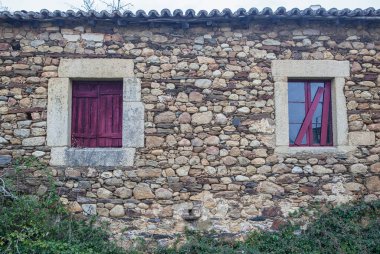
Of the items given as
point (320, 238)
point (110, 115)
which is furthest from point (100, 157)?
point (320, 238)

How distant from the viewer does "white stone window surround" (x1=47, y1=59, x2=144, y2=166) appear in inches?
219

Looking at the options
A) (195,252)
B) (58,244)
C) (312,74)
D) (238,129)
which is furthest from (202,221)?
(312,74)

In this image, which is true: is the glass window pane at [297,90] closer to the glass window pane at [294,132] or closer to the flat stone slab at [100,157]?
the glass window pane at [294,132]

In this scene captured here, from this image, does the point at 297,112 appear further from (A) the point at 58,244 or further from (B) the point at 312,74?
(A) the point at 58,244

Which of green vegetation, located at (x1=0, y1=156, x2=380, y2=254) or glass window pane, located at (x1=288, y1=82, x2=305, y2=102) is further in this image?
glass window pane, located at (x1=288, y1=82, x2=305, y2=102)

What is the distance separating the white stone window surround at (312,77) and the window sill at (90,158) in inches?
90.7

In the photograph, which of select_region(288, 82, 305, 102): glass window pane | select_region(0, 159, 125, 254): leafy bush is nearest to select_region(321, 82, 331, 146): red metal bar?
select_region(288, 82, 305, 102): glass window pane

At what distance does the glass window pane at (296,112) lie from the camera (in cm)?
596

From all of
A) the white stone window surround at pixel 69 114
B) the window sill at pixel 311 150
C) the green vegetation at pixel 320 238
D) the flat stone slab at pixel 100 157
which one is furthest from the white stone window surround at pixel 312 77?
the flat stone slab at pixel 100 157

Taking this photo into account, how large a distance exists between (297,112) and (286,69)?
74cm

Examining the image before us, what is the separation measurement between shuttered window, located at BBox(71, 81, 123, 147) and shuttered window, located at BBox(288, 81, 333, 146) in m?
2.78

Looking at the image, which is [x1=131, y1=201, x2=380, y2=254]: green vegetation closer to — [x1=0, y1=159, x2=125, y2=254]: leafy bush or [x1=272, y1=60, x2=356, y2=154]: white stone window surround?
[x1=0, y1=159, x2=125, y2=254]: leafy bush

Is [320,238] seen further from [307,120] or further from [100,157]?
[100,157]

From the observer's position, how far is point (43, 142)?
5582 millimetres
